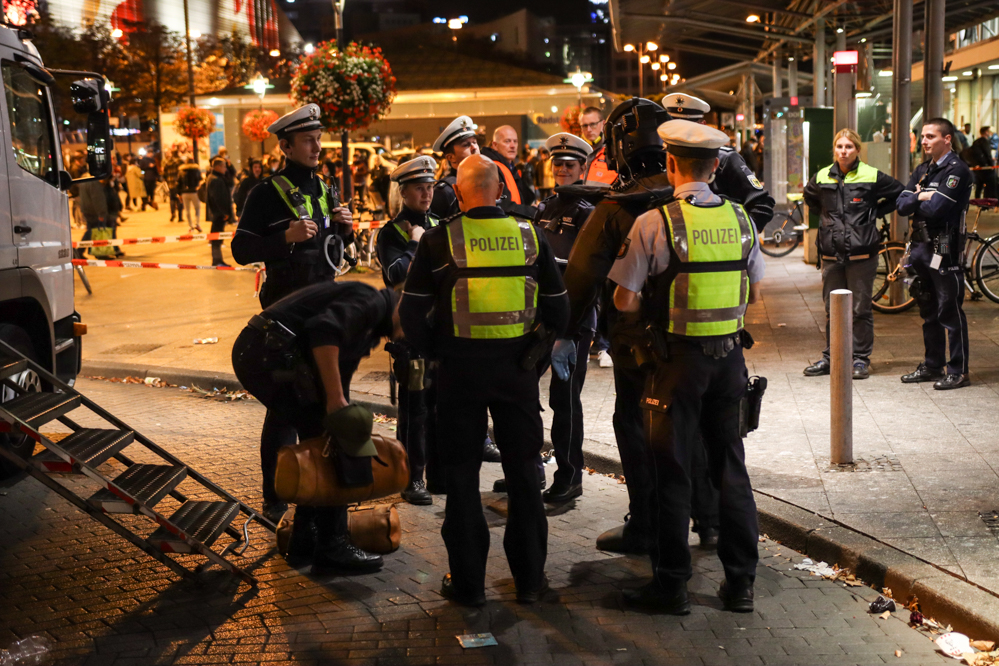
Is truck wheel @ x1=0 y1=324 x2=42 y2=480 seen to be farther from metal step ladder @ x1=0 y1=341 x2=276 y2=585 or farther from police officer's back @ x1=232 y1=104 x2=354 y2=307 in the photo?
police officer's back @ x1=232 y1=104 x2=354 y2=307

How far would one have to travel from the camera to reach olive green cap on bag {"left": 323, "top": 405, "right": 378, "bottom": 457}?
14.3 feet

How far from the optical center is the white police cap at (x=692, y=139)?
4.40 meters

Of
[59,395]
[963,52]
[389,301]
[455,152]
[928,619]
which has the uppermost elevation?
[963,52]

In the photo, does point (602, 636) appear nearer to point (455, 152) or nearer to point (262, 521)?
point (262, 521)

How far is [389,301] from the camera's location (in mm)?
4719

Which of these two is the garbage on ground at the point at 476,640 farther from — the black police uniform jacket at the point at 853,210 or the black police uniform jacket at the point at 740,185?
the black police uniform jacket at the point at 853,210

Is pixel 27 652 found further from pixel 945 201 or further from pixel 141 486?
pixel 945 201

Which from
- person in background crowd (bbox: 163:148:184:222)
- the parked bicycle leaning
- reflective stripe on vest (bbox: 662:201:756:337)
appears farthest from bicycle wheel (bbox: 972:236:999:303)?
person in background crowd (bbox: 163:148:184:222)

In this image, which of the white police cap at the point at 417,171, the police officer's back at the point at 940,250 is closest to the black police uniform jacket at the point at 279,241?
the white police cap at the point at 417,171

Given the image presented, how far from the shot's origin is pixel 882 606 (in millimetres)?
4516

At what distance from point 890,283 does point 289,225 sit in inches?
314

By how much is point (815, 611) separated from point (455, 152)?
370 centimetres

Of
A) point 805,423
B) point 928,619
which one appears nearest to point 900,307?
point 805,423

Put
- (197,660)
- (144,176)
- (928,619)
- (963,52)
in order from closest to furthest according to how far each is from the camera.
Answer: (197,660) → (928,619) → (963,52) → (144,176)
